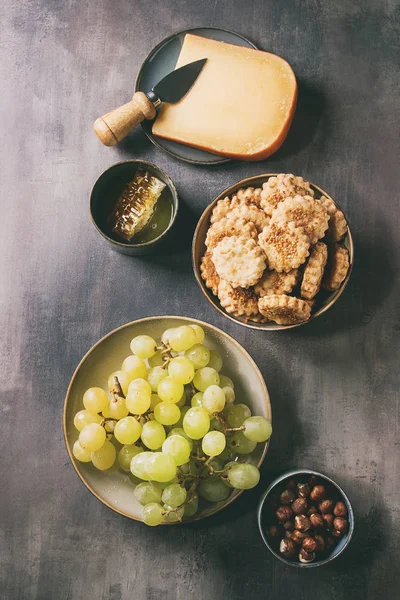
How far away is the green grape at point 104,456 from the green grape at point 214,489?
195mm

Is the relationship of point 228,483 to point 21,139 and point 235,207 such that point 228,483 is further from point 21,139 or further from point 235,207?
point 21,139

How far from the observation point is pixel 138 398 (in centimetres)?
115

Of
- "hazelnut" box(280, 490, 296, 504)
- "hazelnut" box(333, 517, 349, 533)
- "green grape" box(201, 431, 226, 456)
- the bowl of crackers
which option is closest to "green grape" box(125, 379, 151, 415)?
"green grape" box(201, 431, 226, 456)

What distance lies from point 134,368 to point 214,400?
18 cm

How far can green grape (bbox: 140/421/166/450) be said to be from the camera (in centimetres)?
114

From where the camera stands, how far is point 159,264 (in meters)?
1.42

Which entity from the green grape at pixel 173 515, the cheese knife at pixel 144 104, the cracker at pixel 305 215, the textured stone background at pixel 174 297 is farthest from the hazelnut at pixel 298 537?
the cheese knife at pixel 144 104

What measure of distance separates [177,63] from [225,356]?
0.71 metres

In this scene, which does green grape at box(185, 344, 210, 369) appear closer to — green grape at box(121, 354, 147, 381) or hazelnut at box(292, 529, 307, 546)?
green grape at box(121, 354, 147, 381)

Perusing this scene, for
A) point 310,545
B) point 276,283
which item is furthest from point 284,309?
point 310,545

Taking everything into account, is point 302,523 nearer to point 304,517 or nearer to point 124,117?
point 304,517

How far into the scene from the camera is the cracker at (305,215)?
117 centimetres

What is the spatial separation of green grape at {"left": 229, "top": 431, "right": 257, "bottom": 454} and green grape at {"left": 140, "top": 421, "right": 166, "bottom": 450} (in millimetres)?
153

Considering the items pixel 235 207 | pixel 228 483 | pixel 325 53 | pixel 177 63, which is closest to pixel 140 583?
pixel 228 483
